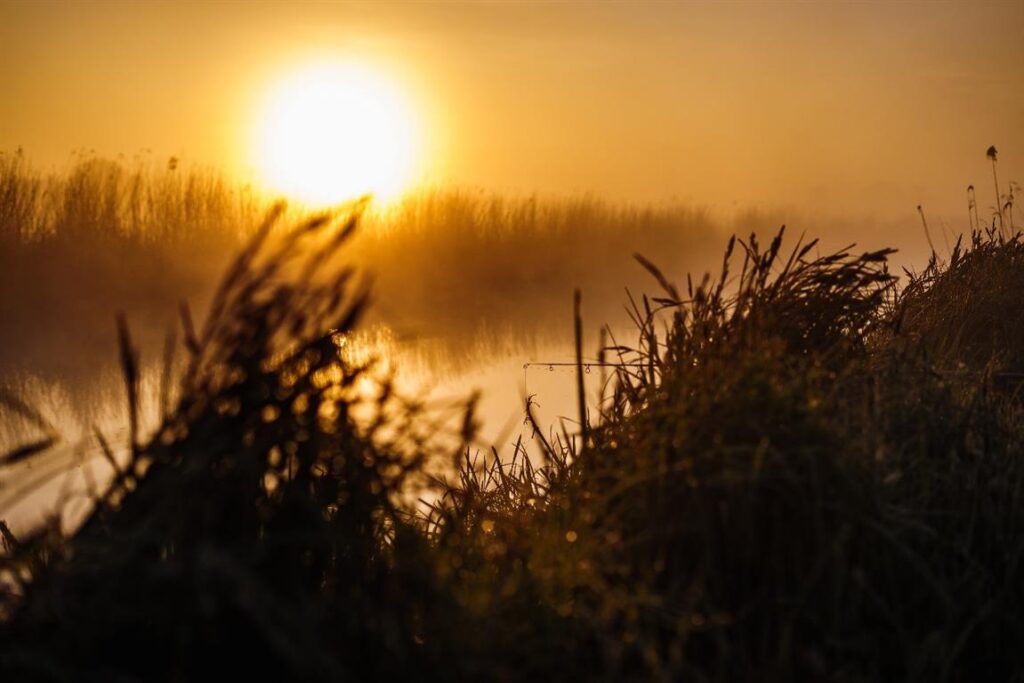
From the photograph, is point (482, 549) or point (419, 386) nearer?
point (482, 549)

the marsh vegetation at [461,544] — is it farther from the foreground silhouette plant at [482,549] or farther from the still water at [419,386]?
the still water at [419,386]

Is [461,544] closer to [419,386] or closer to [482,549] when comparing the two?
[482,549]

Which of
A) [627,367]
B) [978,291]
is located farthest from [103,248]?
[627,367]

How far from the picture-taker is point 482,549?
7.77ft

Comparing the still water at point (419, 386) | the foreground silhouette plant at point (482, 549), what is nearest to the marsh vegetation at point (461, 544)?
the foreground silhouette plant at point (482, 549)

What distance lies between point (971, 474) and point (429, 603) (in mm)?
1197

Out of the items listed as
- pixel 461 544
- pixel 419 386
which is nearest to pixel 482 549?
pixel 461 544

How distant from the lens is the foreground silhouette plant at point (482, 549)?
5.65ft

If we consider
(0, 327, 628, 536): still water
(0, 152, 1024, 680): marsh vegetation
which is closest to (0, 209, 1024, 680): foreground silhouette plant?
(0, 152, 1024, 680): marsh vegetation

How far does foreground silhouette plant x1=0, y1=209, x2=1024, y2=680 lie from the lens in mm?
1724

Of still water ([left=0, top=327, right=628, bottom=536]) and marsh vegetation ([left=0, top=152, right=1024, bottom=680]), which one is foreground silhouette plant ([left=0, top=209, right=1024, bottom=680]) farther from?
still water ([left=0, top=327, right=628, bottom=536])

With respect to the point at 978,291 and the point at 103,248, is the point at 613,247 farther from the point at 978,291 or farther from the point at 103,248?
the point at 978,291

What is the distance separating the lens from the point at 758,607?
197 cm

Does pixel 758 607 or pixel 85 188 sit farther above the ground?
pixel 85 188
